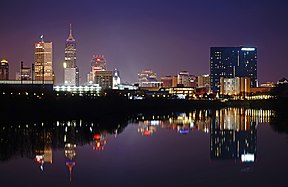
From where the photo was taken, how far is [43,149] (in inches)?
914

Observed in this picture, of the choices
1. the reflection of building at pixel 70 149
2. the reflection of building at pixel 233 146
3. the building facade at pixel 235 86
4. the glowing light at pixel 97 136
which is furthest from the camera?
the building facade at pixel 235 86

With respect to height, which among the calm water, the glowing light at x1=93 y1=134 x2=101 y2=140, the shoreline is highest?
the shoreline

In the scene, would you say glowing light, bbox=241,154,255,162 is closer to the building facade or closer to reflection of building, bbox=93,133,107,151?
reflection of building, bbox=93,133,107,151

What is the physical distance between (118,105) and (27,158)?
4920 cm

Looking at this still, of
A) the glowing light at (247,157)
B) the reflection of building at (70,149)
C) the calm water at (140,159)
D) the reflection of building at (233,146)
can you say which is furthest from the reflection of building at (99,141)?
the glowing light at (247,157)

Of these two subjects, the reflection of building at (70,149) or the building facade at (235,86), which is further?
the building facade at (235,86)

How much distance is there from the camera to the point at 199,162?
19.7m

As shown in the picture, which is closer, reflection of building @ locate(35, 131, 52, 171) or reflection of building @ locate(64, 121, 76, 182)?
reflection of building @ locate(64, 121, 76, 182)

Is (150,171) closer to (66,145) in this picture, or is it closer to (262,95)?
(66,145)

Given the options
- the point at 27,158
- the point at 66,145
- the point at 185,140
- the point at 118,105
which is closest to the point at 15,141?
the point at 66,145

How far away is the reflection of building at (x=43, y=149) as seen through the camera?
65.8ft

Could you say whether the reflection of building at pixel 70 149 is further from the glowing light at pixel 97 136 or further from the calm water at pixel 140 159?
the glowing light at pixel 97 136

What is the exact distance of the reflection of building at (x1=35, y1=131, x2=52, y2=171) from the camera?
20.0m

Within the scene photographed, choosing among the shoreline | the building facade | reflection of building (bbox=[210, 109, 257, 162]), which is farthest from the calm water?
the building facade
